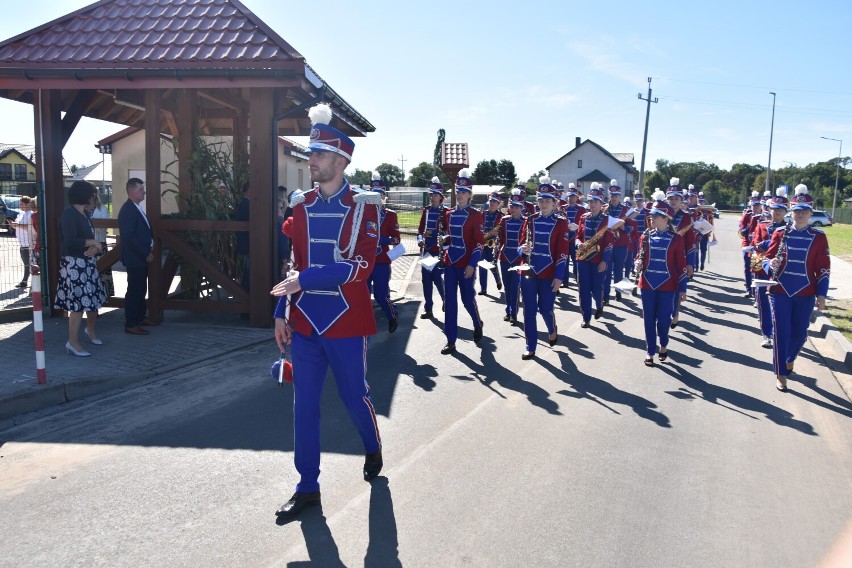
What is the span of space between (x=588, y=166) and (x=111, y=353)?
269 ft

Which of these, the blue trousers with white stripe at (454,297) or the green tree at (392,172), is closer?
the blue trousers with white stripe at (454,297)

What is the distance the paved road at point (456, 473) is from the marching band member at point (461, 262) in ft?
2.62

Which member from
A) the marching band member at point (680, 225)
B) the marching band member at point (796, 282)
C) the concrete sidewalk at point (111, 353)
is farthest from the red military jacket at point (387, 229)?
the marching band member at point (796, 282)

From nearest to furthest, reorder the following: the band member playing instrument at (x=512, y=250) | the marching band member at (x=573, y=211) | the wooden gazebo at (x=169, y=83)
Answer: the wooden gazebo at (x=169, y=83) < the band member playing instrument at (x=512, y=250) < the marching band member at (x=573, y=211)

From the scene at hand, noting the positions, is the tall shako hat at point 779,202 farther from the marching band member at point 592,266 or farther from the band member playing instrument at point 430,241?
the band member playing instrument at point 430,241

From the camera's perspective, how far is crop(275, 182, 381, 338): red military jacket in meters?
4.14

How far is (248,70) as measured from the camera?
862 cm

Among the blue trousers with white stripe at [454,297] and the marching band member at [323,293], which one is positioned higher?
the marching band member at [323,293]

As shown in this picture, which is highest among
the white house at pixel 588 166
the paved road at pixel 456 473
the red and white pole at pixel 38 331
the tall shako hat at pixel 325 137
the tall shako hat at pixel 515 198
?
the white house at pixel 588 166

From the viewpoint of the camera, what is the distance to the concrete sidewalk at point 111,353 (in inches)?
250

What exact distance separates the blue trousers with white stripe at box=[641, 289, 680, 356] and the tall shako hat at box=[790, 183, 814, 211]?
167 cm

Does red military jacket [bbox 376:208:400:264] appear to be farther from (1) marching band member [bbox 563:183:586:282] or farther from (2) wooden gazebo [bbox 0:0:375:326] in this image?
(1) marching band member [bbox 563:183:586:282]

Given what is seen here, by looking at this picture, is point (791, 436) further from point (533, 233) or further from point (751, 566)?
point (533, 233)

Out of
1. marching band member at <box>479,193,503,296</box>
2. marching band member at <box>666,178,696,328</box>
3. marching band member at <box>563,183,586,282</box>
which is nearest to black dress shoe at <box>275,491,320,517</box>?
marching band member at <box>666,178,696,328</box>
